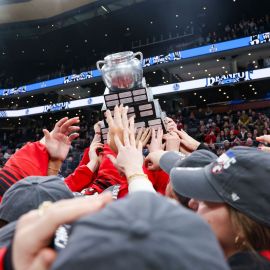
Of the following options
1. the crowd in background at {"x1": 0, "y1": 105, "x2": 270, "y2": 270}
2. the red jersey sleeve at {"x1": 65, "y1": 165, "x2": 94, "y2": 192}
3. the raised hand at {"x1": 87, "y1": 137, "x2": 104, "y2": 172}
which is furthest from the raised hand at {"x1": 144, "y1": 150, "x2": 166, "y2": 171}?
the raised hand at {"x1": 87, "y1": 137, "x2": 104, "y2": 172}

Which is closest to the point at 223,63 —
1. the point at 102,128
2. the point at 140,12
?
the point at 140,12

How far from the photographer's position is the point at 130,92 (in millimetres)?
1893

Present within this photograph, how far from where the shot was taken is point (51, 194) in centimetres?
96

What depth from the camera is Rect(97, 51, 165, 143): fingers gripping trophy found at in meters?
1.89

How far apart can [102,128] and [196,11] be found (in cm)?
1700

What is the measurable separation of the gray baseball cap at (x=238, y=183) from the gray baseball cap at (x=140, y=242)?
362mm

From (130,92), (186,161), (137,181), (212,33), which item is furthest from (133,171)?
(212,33)

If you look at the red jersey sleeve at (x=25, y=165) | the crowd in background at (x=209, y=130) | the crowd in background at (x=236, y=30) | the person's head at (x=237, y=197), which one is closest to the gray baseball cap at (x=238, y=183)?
the person's head at (x=237, y=197)

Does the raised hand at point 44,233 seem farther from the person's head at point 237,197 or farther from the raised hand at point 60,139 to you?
the raised hand at point 60,139

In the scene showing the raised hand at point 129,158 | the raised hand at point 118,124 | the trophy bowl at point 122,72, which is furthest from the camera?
the trophy bowl at point 122,72

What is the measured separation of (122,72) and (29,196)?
112 cm

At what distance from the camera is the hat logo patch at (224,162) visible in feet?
3.04

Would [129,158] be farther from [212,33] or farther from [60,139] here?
[212,33]

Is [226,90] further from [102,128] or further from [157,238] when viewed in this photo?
[157,238]
